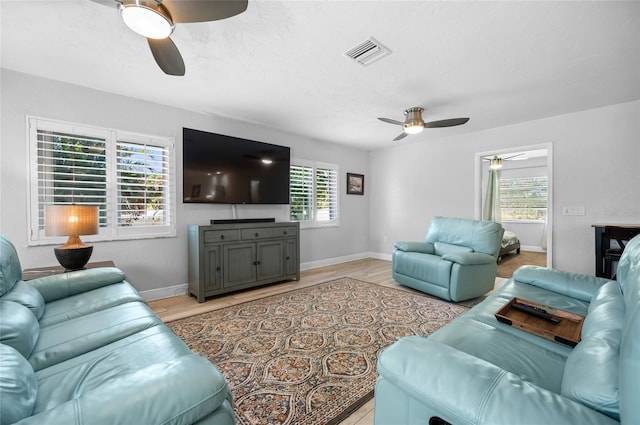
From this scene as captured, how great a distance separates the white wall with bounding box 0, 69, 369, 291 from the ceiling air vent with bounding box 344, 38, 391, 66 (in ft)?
7.41

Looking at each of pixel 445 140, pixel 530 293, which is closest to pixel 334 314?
pixel 530 293

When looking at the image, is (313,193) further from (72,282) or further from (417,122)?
(72,282)

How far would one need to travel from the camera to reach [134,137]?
10.1 ft

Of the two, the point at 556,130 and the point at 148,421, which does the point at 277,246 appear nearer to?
the point at 148,421

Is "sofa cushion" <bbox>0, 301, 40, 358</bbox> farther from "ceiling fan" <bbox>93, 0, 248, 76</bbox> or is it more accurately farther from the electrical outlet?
the electrical outlet

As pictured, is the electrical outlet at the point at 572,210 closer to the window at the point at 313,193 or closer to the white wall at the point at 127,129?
the window at the point at 313,193

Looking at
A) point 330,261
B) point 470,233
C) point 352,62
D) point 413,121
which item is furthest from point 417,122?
point 330,261

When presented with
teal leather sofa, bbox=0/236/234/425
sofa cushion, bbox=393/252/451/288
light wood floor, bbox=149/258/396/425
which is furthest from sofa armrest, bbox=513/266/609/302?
teal leather sofa, bbox=0/236/234/425

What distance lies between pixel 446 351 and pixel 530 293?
5.22 ft

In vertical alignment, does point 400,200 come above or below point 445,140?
below

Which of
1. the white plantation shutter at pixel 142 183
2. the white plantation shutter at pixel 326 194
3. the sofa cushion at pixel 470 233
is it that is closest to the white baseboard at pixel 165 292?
the white plantation shutter at pixel 142 183

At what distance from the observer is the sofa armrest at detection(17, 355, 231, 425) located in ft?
2.06

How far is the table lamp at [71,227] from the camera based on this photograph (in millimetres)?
2176

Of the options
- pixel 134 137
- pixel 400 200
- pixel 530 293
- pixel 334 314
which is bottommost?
pixel 334 314
